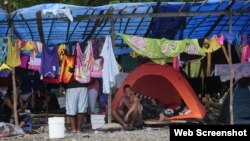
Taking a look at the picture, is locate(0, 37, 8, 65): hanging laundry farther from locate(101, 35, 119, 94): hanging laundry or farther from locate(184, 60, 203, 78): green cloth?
locate(184, 60, 203, 78): green cloth

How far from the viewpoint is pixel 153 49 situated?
34.4ft

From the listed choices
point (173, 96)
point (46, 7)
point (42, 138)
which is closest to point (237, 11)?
point (173, 96)

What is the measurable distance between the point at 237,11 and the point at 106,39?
3021 mm

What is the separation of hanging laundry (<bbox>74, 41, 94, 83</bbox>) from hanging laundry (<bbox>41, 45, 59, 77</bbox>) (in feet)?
1.52

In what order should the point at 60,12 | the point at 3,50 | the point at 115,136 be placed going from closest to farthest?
the point at 115,136 < the point at 60,12 < the point at 3,50

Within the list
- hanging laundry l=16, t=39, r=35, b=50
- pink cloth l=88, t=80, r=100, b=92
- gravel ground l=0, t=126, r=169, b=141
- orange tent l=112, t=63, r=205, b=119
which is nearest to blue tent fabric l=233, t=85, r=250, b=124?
orange tent l=112, t=63, r=205, b=119

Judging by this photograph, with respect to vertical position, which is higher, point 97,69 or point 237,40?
point 237,40

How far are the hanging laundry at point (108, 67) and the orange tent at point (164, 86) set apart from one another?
2.51 feet

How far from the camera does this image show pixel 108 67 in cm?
1042

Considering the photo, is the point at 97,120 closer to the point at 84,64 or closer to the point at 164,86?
the point at 84,64

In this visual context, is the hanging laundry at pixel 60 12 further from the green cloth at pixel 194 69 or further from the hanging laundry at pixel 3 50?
the green cloth at pixel 194 69

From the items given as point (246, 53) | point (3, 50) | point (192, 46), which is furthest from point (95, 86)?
point (246, 53)

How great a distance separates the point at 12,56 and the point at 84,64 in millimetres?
1555

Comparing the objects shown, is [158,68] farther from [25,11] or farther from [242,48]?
[25,11]
